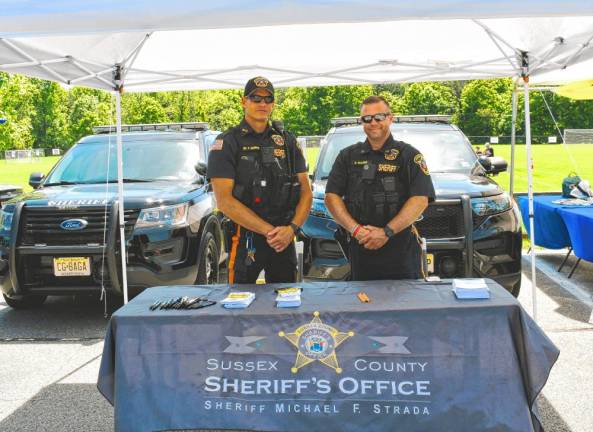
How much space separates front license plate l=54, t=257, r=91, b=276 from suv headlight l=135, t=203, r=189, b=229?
0.56m

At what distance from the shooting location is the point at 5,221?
5590 mm

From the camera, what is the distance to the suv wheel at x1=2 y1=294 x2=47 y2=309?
6.09 meters

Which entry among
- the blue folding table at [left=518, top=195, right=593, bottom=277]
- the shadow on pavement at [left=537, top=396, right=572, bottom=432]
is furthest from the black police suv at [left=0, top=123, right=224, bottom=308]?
the blue folding table at [left=518, top=195, right=593, bottom=277]

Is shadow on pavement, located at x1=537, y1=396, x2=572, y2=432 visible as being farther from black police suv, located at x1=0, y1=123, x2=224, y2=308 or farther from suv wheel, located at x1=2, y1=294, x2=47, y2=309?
suv wheel, located at x1=2, y1=294, x2=47, y2=309

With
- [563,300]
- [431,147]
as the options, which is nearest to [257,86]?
[431,147]

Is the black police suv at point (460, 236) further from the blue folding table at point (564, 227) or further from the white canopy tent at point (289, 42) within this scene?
the blue folding table at point (564, 227)

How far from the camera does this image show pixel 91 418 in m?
3.66

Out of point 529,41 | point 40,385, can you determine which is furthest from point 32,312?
point 529,41

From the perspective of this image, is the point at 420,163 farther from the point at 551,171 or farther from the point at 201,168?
the point at 551,171

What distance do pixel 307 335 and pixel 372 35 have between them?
315cm

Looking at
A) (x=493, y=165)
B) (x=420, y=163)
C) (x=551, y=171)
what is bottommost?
(x=551, y=171)

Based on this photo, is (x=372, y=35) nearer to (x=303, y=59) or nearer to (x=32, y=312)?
(x=303, y=59)

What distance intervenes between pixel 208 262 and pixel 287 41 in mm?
2347

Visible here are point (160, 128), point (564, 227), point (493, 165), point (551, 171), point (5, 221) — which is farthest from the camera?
point (551, 171)
